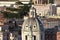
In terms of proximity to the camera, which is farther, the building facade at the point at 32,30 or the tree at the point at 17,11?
the tree at the point at 17,11

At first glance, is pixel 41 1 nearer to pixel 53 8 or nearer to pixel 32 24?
pixel 53 8

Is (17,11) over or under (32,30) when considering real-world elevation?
A: under

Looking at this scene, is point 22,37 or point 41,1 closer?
point 22,37

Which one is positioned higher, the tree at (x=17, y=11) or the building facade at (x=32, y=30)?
the building facade at (x=32, y=30)

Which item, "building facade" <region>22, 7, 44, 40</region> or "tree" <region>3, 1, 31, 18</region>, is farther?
"tree" <region>3, 1, 31, 18</region>

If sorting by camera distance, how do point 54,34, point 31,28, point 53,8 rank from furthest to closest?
1. point 53,8
2. point 54,34
3. point 31,28

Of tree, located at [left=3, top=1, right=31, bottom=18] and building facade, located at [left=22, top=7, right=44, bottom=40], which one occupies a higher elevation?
building facade, located at [left=22, top=7, right=44, bottom=40]

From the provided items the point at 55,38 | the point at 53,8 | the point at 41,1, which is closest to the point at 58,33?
the point at 55,38

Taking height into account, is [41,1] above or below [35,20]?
below

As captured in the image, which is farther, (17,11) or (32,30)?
(17,11)

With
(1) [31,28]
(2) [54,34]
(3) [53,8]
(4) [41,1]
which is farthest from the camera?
(4) [41,1]
